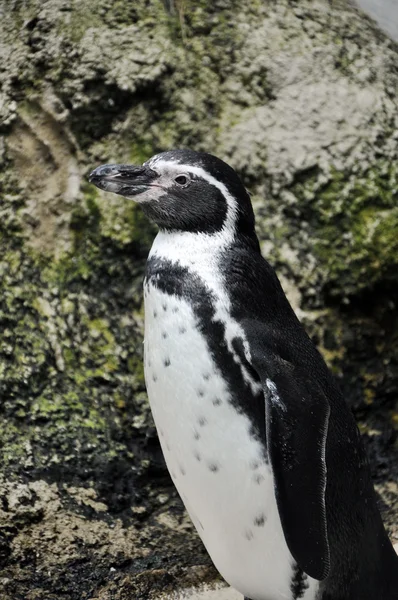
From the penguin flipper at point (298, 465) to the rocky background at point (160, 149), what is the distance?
1028 millimetres

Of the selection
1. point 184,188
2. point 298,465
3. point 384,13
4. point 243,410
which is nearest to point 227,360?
point 243,410

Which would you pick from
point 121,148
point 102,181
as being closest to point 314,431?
point 102,181

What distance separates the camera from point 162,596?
7.95ft

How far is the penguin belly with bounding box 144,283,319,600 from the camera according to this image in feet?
6.14

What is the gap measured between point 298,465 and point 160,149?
61.1 inches

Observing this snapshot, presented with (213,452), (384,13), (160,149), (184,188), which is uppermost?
(384,13)

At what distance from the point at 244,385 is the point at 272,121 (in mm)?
1426

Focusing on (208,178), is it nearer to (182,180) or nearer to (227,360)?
(182,180)

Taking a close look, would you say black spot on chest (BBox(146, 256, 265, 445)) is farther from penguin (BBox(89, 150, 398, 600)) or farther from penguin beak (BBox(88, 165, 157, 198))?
penguin beak (BBox(88, 165, 157, 198))

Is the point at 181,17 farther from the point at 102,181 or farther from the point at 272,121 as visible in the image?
the point at 102,181

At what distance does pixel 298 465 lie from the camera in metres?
1.81

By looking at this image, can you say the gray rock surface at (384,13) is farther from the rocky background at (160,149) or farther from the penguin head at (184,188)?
the penguin head at (184,188)

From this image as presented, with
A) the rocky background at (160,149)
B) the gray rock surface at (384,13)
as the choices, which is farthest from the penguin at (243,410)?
the gray rock surface at (384,13)

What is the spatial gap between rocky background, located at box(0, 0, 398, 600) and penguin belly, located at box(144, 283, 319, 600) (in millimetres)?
826
